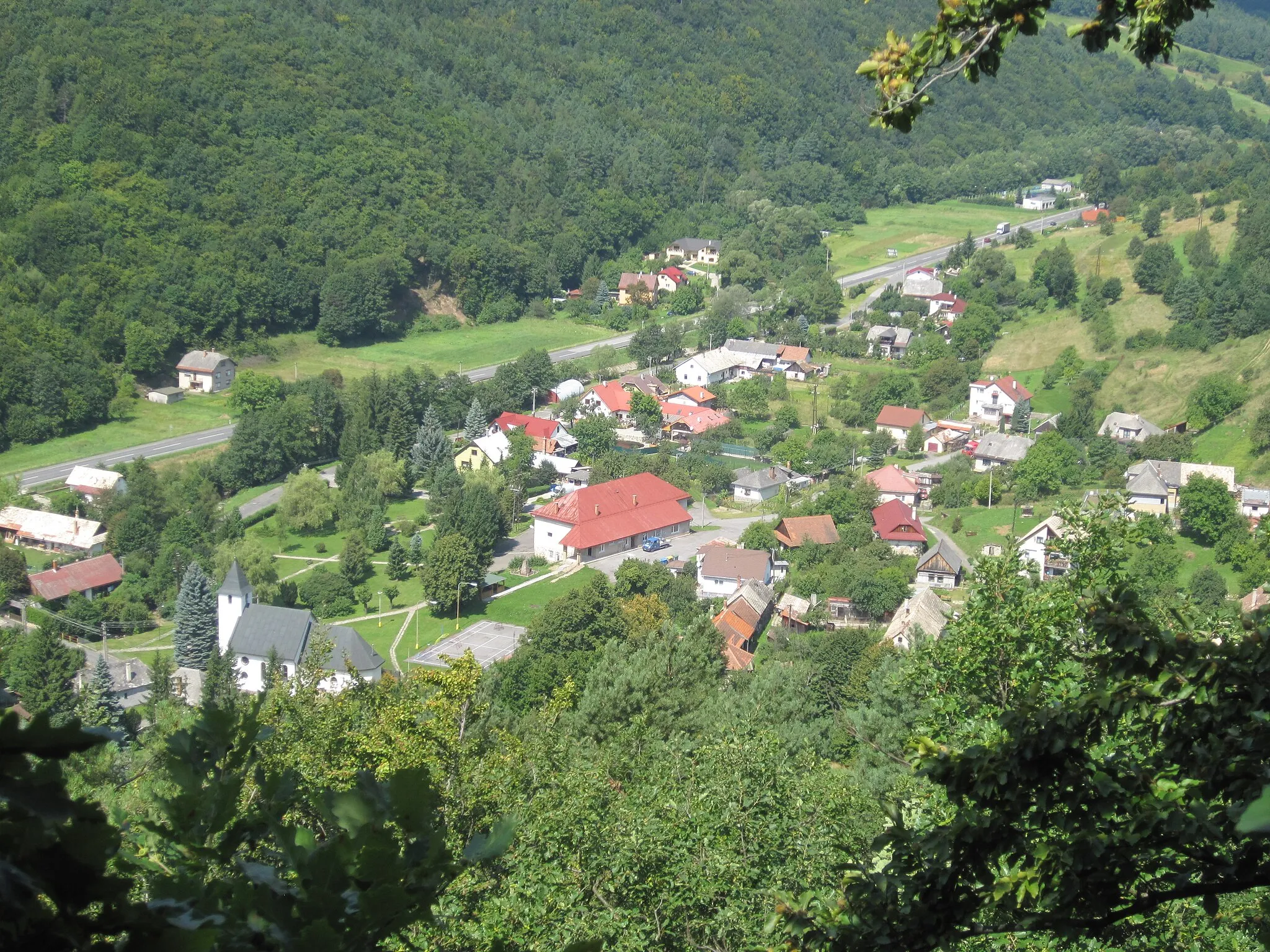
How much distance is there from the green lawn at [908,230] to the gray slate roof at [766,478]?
83.5 feet

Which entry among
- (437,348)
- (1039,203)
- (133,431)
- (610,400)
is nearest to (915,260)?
(1039,203)

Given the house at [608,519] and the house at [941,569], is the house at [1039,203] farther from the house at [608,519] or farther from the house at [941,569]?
the house at [941,569]

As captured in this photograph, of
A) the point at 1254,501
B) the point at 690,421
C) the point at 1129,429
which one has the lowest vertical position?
the point at 690,421

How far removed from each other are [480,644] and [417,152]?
38.7 meters

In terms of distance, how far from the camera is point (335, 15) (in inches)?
2574

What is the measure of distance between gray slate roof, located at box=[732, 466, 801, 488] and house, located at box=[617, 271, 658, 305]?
2061cm

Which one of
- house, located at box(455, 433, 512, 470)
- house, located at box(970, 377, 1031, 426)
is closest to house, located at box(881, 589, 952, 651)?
house, located at box(455, 433, 512, 470)

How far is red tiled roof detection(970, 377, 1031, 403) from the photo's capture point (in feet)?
132

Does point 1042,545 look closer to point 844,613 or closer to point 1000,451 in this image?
point 844,613

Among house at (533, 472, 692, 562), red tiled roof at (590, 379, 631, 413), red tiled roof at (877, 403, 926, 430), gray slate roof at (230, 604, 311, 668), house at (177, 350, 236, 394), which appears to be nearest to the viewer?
gray slate roof at (230, 604, 311, 668)

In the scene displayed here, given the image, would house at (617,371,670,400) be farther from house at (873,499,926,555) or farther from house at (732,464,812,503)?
house at (873,499,926,555)

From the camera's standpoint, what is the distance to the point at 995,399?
4066 centimetres

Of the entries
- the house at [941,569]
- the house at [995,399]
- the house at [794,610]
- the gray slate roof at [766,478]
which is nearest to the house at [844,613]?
the house at [794,610]

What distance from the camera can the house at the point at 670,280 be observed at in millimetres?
55875
